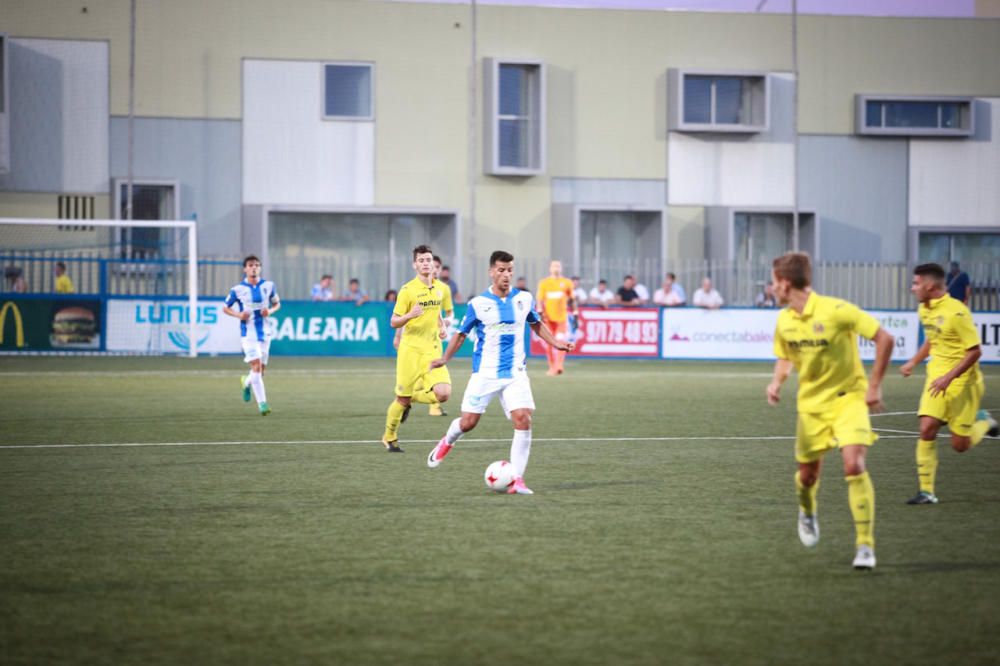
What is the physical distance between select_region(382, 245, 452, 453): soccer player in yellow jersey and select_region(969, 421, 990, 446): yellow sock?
5.21m

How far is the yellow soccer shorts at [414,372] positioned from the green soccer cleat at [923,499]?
518 centimetres

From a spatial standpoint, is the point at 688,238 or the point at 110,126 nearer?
the point at 110,126

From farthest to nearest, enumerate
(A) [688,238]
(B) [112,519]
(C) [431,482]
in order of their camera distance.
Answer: (A) [688,238] < (C) [431,482] < (B) [112,519]

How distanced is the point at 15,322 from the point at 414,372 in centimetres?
1914

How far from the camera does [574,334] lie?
31.4 metres

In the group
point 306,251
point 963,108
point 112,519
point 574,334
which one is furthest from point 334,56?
point 112,519

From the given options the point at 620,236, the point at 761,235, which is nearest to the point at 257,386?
the point at 620,236

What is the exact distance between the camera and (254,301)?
58.0ft

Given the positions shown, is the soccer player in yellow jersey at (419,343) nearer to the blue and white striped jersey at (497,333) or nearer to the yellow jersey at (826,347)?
the blue and white striped jersey at (497,333)

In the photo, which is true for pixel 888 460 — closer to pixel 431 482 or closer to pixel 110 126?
pixel 431 482

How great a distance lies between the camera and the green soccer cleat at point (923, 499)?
979 centimetres

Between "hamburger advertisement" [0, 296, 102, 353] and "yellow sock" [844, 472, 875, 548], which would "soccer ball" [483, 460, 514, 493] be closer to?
"yellow sock" [844, 472, 875, 548]

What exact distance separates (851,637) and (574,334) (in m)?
25.6

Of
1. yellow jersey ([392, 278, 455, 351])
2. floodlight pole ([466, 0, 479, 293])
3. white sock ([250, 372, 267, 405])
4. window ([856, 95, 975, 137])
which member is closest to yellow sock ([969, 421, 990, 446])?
yellow jersey ([392, 278, 455, 351])
